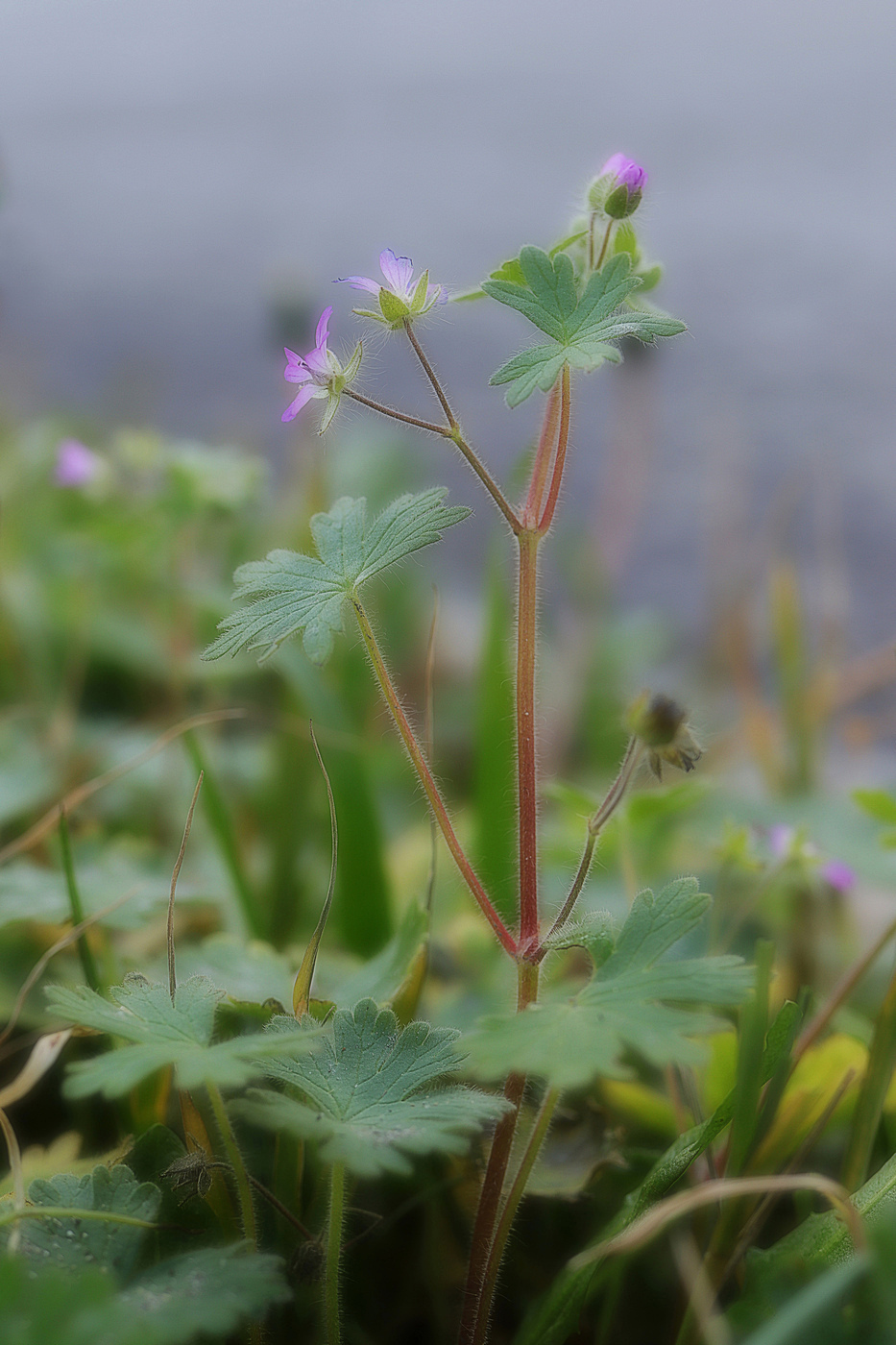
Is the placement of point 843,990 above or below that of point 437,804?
below

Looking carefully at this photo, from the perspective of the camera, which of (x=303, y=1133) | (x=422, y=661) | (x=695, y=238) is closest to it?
(x=303, y=1133)

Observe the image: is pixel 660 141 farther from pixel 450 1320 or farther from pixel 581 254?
pixel 450 1320

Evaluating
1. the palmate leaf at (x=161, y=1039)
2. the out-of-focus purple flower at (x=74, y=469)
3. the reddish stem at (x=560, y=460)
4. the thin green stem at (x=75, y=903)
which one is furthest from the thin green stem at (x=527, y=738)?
the out-of-focus purple flower at (x=74, y=469)

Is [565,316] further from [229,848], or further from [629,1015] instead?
[229,848]

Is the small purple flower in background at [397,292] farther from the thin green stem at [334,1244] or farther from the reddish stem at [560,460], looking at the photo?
the thin green stem at [334,1244]

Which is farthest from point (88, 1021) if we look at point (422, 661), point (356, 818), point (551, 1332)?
point (422, 661)

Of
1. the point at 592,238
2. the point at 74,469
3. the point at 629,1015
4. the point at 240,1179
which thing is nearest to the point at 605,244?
the point at 592,238
